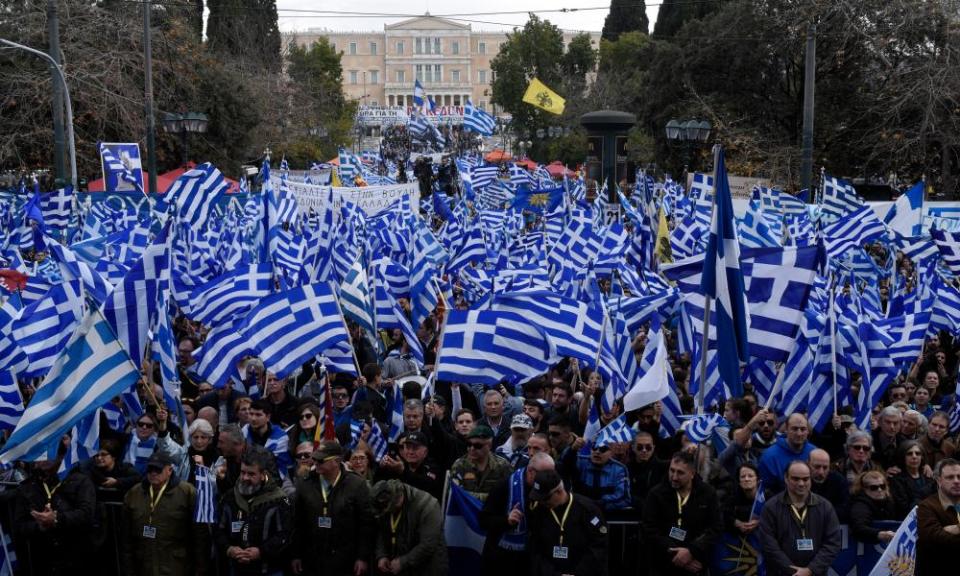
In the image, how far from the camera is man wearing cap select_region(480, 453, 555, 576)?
A: 699 centimetres

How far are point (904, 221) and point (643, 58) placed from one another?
1232 inches

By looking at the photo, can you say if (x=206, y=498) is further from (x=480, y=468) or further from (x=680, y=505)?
(x=680, y=505)

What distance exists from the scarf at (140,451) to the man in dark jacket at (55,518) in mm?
503

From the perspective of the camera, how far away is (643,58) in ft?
149

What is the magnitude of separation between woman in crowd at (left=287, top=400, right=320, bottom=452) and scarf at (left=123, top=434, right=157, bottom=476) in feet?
2.94

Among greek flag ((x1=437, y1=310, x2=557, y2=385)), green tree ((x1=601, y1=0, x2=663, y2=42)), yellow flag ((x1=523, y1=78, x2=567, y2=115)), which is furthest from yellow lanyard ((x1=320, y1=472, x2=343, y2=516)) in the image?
green tree ((x1=601, y1=0, x2=663, y2=42))

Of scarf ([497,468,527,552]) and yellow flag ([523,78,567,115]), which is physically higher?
yellow flag ([523,78,567,115])

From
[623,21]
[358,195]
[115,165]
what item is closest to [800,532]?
[115,165]

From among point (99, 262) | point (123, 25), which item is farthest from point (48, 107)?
point (99, 262)

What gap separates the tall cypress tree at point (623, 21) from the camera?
244 ft

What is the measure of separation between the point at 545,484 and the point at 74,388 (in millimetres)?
3037

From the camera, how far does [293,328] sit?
9.23 meters

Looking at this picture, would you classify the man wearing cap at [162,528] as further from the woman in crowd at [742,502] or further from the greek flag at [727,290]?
the greek flag at [727,290]

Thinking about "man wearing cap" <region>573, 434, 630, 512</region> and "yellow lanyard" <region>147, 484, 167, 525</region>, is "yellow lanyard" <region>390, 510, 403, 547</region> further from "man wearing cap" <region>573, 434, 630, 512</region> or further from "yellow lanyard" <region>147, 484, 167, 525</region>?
"yellow lanyard" <region>147, 484, 167, 525</region>
